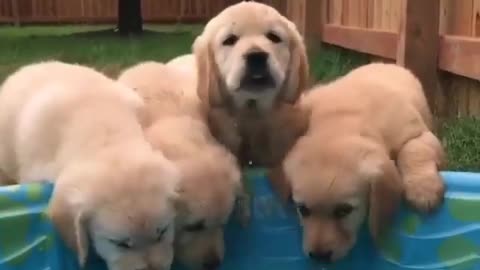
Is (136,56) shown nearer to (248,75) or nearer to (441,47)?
(441,47)

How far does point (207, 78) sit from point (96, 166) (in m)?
0.72

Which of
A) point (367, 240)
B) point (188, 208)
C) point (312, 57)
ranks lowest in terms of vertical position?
point (312, 57)

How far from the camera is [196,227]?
2326mm

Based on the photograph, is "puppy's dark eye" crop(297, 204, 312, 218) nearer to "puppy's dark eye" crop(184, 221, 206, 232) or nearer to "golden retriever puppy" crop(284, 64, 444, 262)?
"golden retriever puppy" crop(284, 64, 444, 262)

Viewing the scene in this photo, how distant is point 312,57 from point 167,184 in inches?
182

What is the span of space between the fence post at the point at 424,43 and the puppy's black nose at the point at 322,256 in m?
2.20

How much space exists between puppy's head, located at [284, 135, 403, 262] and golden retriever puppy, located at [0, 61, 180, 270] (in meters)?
0.36

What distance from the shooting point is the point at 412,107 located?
277 centimetres

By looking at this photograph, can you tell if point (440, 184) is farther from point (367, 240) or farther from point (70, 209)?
point (70, 209)

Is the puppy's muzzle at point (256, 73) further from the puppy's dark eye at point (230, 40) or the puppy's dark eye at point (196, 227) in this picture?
the puppy's dark eye at point (196, 227)

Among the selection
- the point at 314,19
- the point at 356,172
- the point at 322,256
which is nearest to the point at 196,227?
the point at 322,256

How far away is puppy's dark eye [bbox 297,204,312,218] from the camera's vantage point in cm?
239

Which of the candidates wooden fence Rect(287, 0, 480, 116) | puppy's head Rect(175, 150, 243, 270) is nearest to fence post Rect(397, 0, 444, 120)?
wooden fence Rect(287, 0, 480, 116)

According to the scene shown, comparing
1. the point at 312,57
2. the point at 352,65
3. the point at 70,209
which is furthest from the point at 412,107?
the point at 312,57
